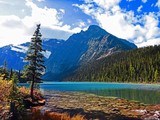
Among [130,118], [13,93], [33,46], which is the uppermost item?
[33,46]

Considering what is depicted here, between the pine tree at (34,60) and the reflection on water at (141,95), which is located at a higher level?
the pine tree at (34,60)

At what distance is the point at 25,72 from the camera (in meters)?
53.0

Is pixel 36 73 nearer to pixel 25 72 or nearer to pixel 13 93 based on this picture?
pixel 25 72

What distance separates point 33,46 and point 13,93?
32482mm

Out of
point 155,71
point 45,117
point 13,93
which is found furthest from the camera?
point 155,71

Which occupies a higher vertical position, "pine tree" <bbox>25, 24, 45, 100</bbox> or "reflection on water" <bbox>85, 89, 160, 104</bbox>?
"pine tree" <bbox>25, 24, 45, 100</bbox>

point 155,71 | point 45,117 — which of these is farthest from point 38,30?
point 155,71

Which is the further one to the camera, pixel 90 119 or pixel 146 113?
pixel 146 113

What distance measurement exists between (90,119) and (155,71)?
17088 centimetres

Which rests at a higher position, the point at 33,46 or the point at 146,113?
the point at 33,46

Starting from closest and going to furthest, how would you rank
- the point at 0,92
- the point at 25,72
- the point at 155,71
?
the point at 0,92 < the point at 25,72 < the point at 155,71

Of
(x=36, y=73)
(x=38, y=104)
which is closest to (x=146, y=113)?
(x=38, y=104)

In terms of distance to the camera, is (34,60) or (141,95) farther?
(141,95)

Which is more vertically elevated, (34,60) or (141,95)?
(34,60)
